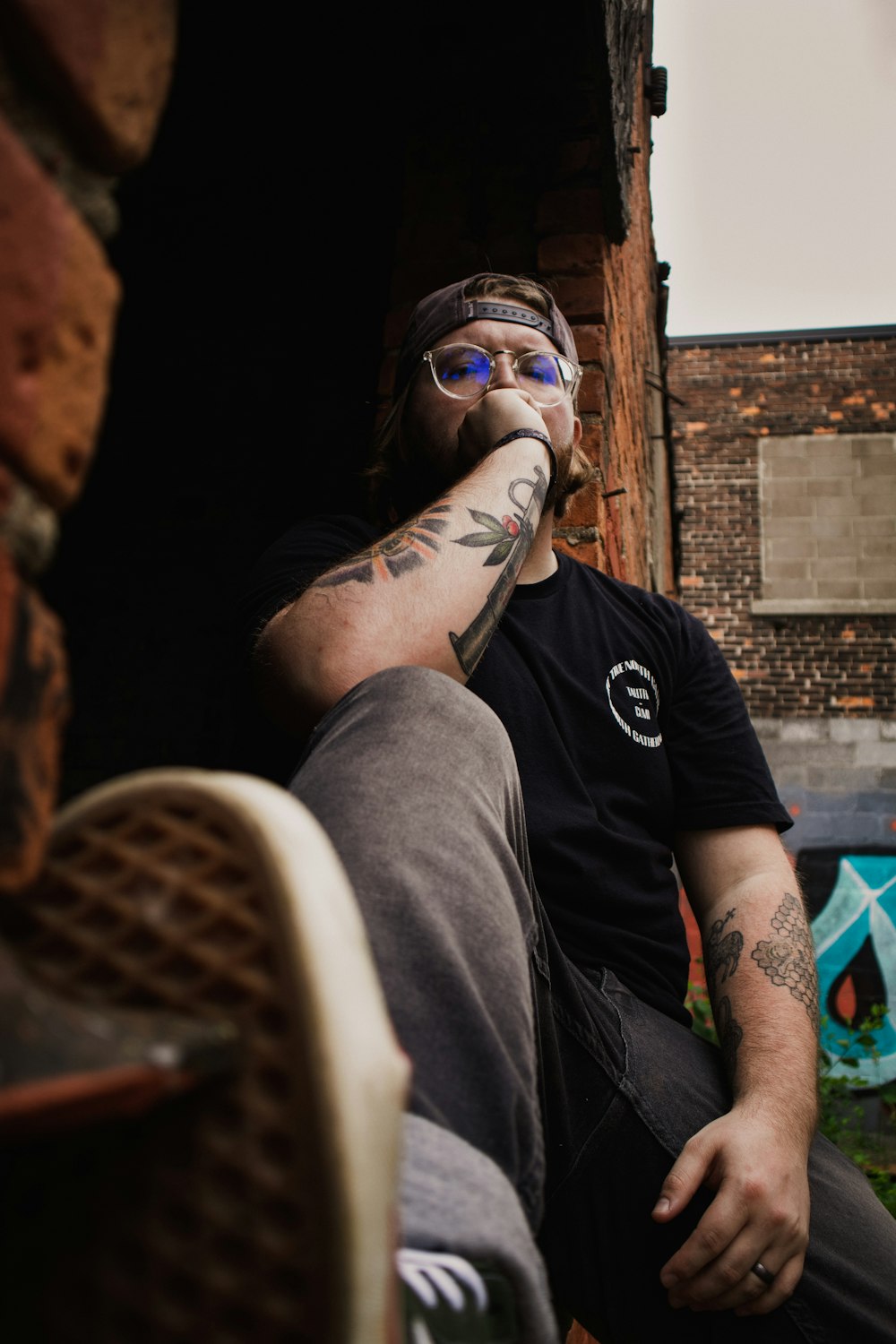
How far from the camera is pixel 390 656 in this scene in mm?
1106

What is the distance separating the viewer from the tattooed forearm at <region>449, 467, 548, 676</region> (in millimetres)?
1186

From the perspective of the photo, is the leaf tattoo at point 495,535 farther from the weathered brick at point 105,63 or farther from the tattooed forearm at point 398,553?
the weathered brick at point 105,63

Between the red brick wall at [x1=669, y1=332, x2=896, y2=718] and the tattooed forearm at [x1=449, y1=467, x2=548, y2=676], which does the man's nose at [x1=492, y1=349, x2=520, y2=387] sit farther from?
the red brick wall at [x1=669, y1=332, x2=896, y2=718]

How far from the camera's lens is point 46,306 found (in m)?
0.36

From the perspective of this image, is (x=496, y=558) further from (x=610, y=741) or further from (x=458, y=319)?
Result: (x=458, y=319)

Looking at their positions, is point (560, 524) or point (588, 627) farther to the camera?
point (560, 524)

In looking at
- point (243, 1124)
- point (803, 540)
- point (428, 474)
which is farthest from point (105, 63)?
point (803, 540)

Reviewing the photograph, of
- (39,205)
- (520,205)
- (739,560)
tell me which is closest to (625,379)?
(520,205)

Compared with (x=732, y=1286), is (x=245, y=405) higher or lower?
higher

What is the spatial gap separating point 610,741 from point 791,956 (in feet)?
1.34

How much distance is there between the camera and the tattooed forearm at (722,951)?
141 centimetres

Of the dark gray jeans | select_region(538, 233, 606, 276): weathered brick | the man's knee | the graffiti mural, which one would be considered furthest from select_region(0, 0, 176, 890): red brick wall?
the graffiti mural

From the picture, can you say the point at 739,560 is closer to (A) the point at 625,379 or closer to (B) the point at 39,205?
(A) the point at 625,379

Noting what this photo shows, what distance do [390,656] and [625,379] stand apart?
224 cm
